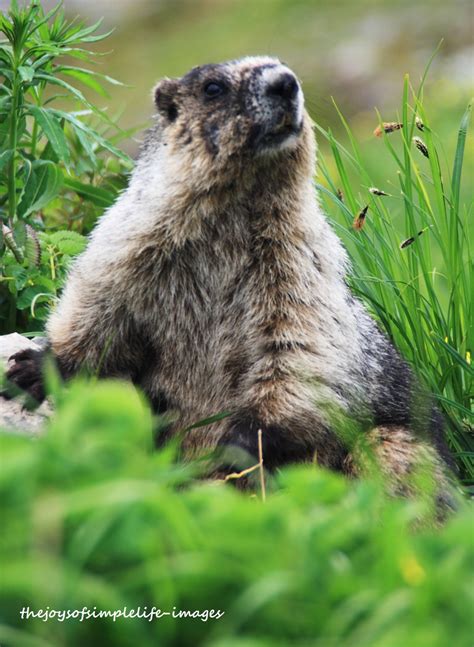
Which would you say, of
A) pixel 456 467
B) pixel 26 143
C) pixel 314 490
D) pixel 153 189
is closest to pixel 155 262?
pixel 153 189

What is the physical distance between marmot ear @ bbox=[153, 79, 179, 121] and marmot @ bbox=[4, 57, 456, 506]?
118mm

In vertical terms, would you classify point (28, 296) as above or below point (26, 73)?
below

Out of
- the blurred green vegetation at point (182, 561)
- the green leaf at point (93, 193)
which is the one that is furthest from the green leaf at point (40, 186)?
the blurred green vegetation at point (182, 561)

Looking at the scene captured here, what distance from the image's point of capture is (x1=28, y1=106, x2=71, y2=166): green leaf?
4336 mm

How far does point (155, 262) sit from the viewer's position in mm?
4148

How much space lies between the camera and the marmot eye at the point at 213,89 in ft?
13.8

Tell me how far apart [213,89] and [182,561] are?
288cm

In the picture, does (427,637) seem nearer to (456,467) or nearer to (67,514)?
(67,514)

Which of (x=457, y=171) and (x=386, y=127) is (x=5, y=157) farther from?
(x=457, y=171)

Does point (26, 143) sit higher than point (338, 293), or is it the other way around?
point (26, 143)

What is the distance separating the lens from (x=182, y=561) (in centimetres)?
174

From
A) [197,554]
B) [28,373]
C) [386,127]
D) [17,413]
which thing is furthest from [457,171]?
[197,554]

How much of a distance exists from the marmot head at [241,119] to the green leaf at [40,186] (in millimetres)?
555

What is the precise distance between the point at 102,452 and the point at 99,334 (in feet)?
7.77
